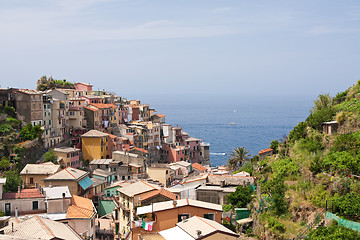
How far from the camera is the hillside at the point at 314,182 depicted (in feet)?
79.3

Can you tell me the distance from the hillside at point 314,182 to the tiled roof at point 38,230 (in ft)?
38.3

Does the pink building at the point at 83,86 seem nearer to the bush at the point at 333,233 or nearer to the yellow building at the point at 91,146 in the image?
the yellow building at the point at 91,146

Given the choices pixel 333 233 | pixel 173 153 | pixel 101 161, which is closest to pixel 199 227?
pixel 333 233

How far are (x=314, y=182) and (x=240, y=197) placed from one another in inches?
268

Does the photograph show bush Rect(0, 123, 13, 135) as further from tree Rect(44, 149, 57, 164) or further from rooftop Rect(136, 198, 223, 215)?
rooftop Rect(136, 198, 223, 215)

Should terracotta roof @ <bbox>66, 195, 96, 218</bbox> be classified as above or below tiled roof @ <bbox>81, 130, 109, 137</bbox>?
below

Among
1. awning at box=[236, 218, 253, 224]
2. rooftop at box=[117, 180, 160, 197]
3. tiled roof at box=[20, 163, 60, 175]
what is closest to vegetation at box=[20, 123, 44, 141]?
tiled roof at box=[20, 163, 60, 175]

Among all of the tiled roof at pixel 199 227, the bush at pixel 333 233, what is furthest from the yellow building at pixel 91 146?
the bush at pixel 333 233

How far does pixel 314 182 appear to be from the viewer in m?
27.9

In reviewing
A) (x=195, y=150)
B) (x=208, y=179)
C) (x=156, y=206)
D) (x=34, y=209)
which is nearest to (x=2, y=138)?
(x=34, y=209)

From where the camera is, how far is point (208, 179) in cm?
4069

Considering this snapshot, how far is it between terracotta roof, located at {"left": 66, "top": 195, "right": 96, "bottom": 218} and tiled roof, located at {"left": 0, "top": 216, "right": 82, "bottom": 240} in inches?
147

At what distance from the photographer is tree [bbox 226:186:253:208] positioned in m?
32.9

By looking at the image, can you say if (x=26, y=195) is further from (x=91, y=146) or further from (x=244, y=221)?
(x=91, y=146)
